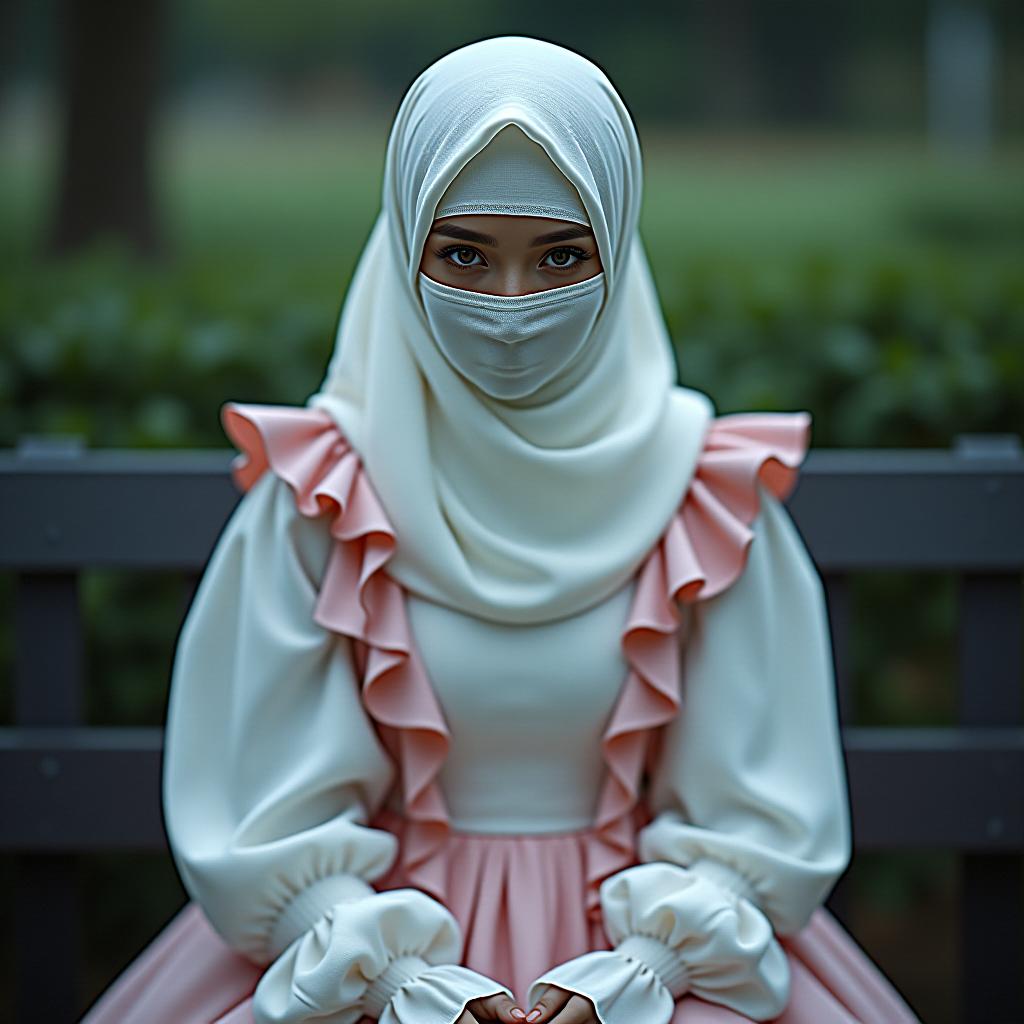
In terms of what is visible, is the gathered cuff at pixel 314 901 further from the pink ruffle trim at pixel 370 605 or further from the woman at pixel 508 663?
the pink ruffle trim at pixel 370 605

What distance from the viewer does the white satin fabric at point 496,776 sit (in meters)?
2.04

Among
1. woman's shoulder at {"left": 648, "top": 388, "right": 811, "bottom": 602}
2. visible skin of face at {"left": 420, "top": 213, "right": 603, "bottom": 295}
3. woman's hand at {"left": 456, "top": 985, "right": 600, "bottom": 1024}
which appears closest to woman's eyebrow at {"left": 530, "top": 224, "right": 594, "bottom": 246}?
visible skin of face at {"left": 420, "top": 213, "right": 603, "bottom": 295}

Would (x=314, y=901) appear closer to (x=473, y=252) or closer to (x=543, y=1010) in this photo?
(x=543, y=1010)

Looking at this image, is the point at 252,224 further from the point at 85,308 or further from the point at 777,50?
the point at 85,308

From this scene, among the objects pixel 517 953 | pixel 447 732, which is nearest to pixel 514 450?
pixel 447 732

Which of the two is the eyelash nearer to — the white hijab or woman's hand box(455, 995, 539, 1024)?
the white hijab

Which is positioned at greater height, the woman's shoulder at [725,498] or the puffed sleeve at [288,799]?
the woman's shoulder at [725,498]

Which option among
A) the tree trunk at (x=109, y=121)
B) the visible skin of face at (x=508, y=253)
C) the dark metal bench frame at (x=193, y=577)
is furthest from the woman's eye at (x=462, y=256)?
the tree trunk at (x=109, y=121)

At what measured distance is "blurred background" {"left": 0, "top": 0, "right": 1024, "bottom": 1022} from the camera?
3.16 meters

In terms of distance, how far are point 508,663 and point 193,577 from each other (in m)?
0.74

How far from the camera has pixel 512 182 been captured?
6.51 feet

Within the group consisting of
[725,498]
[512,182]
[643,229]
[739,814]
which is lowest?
[643,229]

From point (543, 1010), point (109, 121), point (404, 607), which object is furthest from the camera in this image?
point (109, 121)

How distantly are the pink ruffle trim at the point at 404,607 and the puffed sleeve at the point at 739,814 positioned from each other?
5 centimetres
